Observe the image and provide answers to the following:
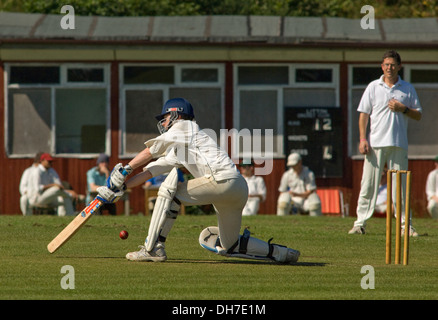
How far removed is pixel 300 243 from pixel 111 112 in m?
10.7

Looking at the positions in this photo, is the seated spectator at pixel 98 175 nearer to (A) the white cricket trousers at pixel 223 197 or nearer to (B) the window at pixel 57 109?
(B) the window at pixel 57 109

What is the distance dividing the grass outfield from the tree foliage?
2485cm

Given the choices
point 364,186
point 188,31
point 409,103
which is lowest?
point 364,186

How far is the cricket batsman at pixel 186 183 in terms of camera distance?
8992mm

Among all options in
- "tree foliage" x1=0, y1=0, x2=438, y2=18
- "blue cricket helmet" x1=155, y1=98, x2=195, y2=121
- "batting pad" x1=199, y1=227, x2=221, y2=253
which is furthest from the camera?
"tree foliage" x1=0, y1=0, x2=438, y2=18

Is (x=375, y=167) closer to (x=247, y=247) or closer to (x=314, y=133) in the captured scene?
(x=247, y=247)

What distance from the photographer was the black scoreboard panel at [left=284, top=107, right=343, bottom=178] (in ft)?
71.0

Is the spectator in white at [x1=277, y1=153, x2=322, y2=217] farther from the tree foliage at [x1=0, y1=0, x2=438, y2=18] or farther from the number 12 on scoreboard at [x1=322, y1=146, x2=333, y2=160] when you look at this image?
the tree foliage at [x1=0, y1=0, x2=438, y2=18]

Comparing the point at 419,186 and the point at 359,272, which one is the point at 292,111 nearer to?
the point at 419,186

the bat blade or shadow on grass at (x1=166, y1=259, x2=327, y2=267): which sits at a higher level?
the bat blade

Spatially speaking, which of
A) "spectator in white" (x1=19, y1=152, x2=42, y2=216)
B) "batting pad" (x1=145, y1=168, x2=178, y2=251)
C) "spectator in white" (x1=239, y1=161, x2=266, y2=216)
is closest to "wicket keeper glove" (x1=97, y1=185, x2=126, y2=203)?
"batting pad" (x1=145, y1=168, x2=178, y2=251)

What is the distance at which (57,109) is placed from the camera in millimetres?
21766

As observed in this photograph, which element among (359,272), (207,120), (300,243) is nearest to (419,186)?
(207,120)
